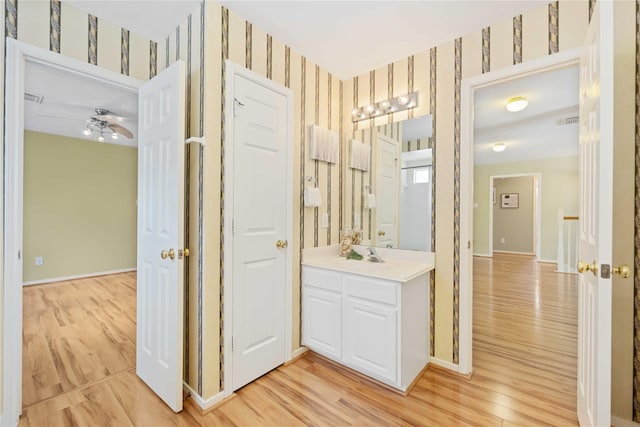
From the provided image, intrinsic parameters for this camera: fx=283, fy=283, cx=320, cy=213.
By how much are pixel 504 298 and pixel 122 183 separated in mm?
6907

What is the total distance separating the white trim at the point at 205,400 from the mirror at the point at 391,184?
170 cm

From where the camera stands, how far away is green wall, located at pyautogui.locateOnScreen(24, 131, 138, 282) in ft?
15.2

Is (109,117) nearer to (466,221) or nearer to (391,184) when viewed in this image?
(391,184)

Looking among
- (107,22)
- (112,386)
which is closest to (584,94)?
(107,22)

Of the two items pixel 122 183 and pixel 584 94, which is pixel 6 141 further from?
pixel 122 183

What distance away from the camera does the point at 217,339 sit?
1.84 metres

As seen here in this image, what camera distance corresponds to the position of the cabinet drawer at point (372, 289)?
6.23 ft

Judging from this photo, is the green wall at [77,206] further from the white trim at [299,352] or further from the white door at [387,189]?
the white door at [387,189]

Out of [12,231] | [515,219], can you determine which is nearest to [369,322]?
[12,231]

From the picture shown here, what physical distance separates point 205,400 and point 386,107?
265 cm

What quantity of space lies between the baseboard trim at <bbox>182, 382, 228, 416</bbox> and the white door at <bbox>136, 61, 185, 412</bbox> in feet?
0.34

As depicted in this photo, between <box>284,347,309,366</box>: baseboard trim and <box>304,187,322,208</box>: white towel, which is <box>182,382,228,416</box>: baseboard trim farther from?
<box>304,187,322,208</box>: white towel

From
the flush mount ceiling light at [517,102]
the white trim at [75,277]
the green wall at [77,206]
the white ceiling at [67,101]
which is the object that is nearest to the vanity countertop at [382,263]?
the white ceiling at [67,101]

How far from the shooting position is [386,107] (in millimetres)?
2598
